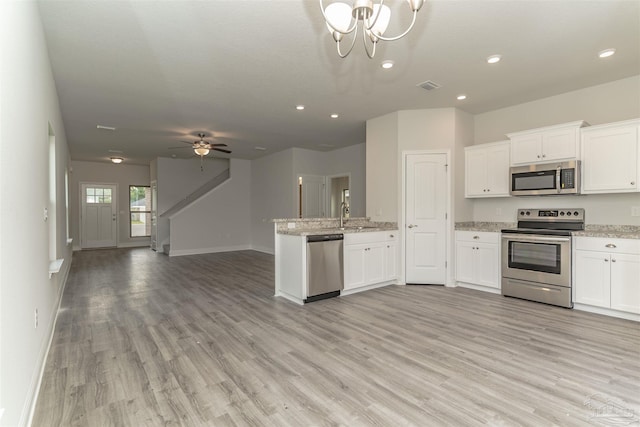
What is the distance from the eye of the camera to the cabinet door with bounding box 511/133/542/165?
13.9ft

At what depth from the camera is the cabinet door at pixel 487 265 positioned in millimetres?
4465

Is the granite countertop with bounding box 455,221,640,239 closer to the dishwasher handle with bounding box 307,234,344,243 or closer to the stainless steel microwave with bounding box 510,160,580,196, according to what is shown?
the stainless steel microwave with bounding box 510,160,580,196

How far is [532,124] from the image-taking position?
464 centimetres

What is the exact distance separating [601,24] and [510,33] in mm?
717

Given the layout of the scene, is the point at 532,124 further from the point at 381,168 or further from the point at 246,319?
the point at 246,319

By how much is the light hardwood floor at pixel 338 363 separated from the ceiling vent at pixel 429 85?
9.06ft

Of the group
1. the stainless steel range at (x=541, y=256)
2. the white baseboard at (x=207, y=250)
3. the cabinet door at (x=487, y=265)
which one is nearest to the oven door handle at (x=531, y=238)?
the stainless steel range at (x=541, y=256)

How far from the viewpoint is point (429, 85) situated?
4047 millimetres

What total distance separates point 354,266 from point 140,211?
9.46 metres

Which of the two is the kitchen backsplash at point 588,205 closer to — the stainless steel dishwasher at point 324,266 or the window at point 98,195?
the stainless steel dishwasher at point 324,266

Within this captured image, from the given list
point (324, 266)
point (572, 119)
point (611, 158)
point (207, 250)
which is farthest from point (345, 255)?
point (207, 250)

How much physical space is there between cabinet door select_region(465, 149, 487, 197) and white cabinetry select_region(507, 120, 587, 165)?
0.45m

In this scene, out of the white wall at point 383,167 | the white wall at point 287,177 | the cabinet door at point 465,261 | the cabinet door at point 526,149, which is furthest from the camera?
the white wall at point 287,177

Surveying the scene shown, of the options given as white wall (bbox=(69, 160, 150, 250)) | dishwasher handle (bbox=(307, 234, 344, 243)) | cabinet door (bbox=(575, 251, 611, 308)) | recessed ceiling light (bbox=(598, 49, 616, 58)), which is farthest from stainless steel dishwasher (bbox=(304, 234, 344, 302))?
white wall (bbox=(69, 160, 150, 250))
